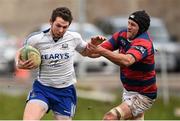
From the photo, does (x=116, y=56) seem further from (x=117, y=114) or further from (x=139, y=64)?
(x=117, y=114)

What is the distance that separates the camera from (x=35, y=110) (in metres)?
10.7

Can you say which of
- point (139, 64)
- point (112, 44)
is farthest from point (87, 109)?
point (139, 64)

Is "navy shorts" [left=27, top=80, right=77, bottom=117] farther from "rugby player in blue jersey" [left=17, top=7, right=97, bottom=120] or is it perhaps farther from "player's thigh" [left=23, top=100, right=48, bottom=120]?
"player's thigh" [left=23, top=100, right=48, bottom=120]

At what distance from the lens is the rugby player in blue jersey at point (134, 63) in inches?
418

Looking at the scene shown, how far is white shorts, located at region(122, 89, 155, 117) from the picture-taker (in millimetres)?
11273

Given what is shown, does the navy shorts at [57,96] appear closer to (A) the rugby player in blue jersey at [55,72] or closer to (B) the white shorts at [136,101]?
(A) the rugby player in blue jersey at [55,72]

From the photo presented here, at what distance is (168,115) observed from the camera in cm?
1767

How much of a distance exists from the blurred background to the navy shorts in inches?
83.5

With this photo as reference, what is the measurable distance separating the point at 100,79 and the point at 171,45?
6.88m

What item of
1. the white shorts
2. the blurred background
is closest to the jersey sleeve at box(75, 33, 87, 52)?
the white shorts

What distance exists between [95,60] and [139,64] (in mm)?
16086

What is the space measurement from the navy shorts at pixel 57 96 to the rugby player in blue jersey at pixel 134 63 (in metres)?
0.60

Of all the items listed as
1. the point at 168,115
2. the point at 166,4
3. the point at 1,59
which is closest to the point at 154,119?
the point at 168,115

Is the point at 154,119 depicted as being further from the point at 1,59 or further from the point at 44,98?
the point at 1,59
